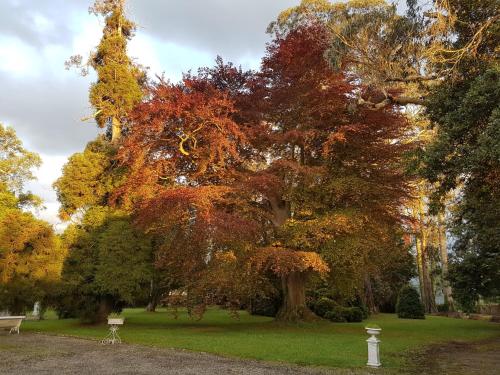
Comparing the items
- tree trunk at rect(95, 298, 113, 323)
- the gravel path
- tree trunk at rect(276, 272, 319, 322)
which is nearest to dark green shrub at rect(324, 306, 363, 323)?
tree trunk at rect(276, 272, 319, 322)

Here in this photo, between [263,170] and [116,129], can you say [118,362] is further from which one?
[116,129]

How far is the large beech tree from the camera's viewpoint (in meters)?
17.2

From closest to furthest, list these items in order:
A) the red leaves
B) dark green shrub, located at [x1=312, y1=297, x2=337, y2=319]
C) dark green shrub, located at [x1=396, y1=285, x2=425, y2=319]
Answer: the red leaves → dark green shrub, located at [x1=312, y1=297, x2=337, y2=319] → dark green shrub, located at [x1=396, y1=285, x2=425, y2=319]

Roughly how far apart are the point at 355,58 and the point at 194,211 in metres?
8.14

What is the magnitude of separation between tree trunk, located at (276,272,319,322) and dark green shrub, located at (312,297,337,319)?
562 cm

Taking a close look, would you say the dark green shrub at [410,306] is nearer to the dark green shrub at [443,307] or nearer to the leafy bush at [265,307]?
the dark green shrub at [443,307]

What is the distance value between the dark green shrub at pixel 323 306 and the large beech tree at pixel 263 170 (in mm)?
5790

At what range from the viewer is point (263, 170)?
63.8 ft

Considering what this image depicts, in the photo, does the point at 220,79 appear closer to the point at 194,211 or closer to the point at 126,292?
the point at 194,211

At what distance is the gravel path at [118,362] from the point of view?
27.9ft

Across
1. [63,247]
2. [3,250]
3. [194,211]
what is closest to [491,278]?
[194,211]

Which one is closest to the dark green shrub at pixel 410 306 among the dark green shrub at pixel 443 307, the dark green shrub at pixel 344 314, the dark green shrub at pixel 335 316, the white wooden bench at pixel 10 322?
the dark green shrub at pixel 344 314

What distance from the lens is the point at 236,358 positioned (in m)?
10.2

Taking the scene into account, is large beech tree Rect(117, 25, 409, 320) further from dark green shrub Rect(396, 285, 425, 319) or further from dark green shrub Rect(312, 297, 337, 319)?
dark green shrub Rect(396, 285, 425, 319)
